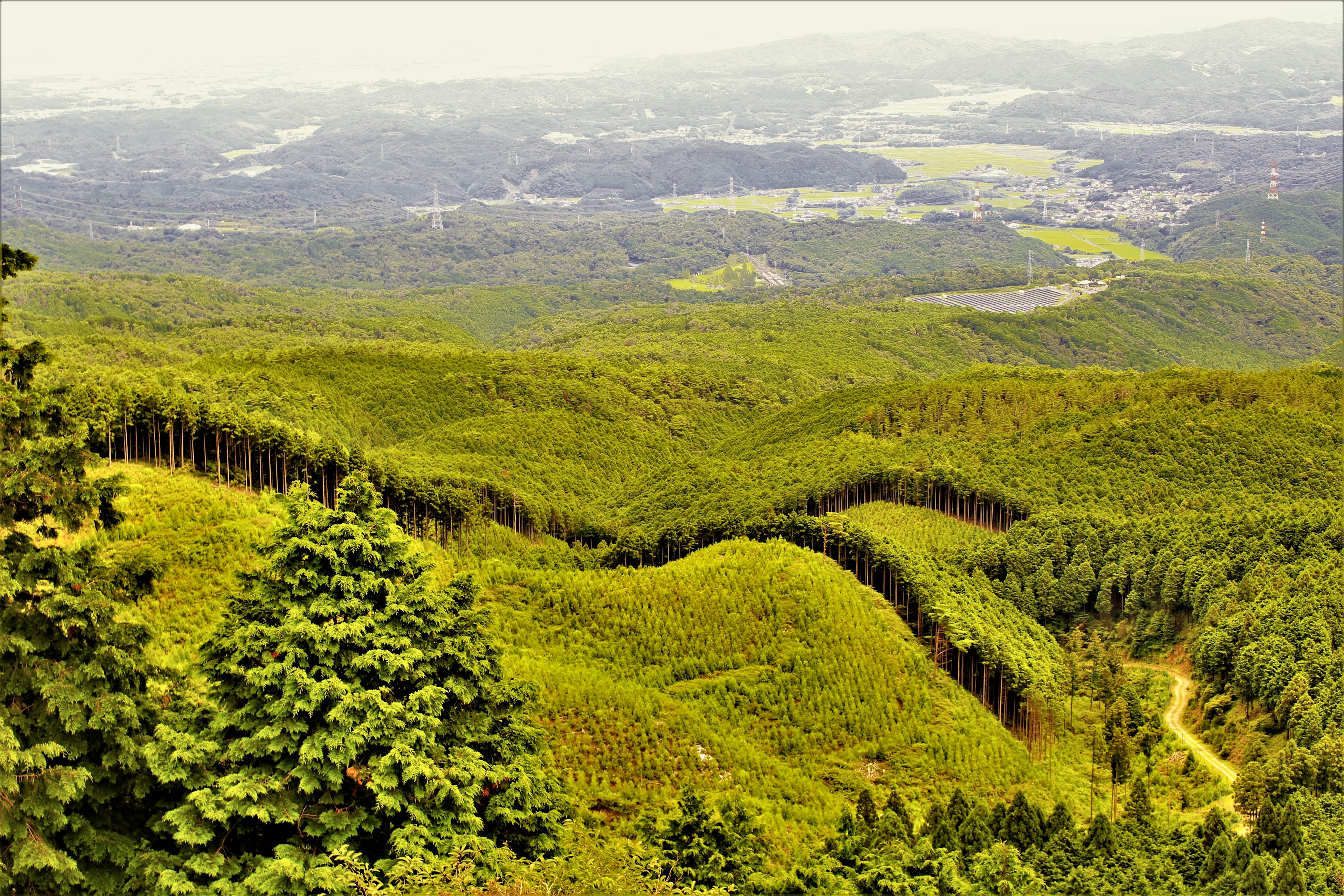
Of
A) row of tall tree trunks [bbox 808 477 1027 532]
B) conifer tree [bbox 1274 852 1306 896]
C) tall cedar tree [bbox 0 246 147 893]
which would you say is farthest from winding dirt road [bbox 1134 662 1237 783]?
tall cedar tree [bbox 0 246 147 893]

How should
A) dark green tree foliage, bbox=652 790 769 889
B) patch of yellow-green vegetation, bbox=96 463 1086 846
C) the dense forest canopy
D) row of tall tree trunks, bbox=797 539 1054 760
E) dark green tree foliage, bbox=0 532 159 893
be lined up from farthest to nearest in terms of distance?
row of tall tree trunks, bbox=797 539 1054 760
patch of yellow-green vegetation, bbox=96 463 1086 846
dark green tree foliage, bbox=652 790 769 889
the dense forest canopy
dark green tree foliage, bbox=0 532 159 893

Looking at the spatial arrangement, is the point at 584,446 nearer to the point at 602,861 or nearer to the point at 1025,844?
the point at 1025,844

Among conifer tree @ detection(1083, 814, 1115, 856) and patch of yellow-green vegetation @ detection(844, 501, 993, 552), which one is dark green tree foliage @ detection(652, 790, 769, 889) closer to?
conifer tree @ detection(1083, 814, 1115, 856)

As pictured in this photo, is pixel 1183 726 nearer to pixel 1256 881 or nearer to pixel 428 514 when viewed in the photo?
pixel 1256 881

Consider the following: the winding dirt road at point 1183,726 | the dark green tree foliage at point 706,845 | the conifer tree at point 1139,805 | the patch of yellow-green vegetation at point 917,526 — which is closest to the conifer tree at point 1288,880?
the conifer tree at point 1139,805

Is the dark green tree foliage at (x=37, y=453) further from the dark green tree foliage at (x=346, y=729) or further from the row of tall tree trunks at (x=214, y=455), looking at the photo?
the row of tall tree trunks at (x=214, y=455)
